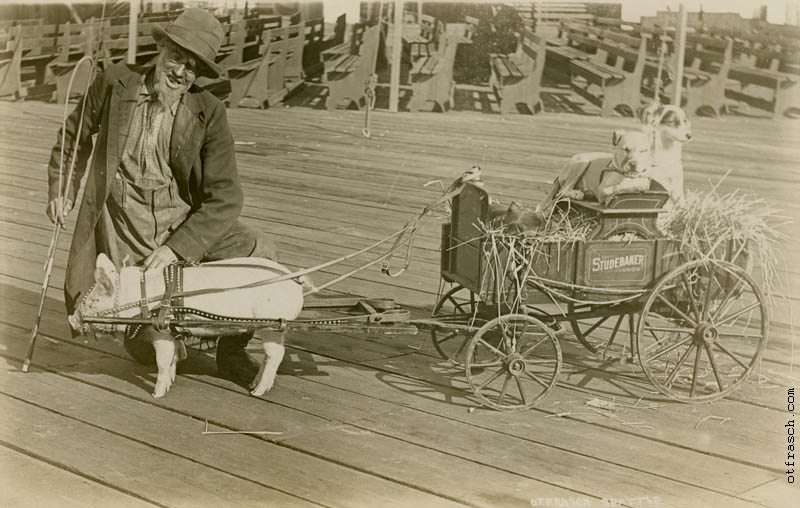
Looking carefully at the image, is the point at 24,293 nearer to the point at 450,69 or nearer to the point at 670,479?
the point at 670,479

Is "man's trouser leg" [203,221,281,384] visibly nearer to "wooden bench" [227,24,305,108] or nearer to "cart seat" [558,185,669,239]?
"cart seat" [558,185,669,239]

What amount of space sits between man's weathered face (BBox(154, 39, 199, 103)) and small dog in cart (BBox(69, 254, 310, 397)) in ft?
2.21

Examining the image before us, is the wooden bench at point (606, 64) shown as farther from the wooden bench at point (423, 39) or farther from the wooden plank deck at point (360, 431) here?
the wooden plank deck at point (360, 431)

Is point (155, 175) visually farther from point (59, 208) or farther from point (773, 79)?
point (773, 79)

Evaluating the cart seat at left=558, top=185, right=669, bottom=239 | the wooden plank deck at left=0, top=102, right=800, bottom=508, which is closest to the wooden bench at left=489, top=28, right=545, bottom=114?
the wooden plank deck at left=0, top=102, right=800, bottom=508

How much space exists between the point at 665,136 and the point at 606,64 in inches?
522

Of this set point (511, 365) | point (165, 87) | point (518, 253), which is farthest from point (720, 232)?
point (165, 87)

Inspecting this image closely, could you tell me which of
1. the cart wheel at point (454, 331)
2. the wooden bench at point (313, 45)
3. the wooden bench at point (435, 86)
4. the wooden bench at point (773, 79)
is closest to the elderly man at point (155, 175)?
the cart wheel at point (454, 331)

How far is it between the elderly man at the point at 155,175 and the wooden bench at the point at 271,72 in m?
10.3

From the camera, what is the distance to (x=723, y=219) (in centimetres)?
424

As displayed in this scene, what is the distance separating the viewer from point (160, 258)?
13.3ft

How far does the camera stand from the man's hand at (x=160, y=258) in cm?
404

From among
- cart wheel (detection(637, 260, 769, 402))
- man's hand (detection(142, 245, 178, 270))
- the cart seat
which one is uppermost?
the cart seat

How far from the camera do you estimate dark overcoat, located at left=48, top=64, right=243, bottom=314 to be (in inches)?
163
